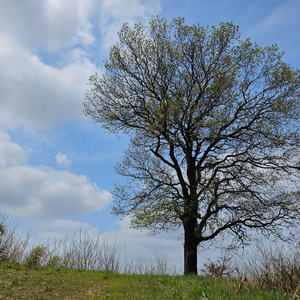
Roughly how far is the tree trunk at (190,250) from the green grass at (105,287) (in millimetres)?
3630

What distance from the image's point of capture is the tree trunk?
14.6m

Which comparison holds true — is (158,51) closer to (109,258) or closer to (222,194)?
(222,194)

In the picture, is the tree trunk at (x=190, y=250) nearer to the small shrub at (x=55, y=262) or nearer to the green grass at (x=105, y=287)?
the green grass at (x=105, y=287)

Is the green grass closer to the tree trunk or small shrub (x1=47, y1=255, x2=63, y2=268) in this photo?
small shrub (x1=47, y1=255, x2=63, y2=268)

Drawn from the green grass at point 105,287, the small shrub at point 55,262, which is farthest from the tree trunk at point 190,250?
the small shrub at point 55,262

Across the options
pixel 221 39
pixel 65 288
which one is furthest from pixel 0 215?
pixel 221 39

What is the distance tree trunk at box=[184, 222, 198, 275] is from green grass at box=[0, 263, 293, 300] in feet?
11.9

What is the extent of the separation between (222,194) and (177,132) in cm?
358

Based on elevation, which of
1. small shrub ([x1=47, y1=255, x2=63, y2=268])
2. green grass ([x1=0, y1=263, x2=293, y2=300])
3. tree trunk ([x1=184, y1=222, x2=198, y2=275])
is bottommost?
green grass ([x1=0, y1=263, x2=293, y2=300])

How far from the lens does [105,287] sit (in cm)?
1066

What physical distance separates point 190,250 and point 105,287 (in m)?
5.34

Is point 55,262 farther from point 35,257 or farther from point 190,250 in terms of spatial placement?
point 190,250

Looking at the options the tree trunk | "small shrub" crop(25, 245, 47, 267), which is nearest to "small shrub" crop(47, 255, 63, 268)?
"small shrub" crop(25, 245, 47, 267)

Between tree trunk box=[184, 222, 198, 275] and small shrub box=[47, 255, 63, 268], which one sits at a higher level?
tree trunk box=[184, 222, 198, 275]
